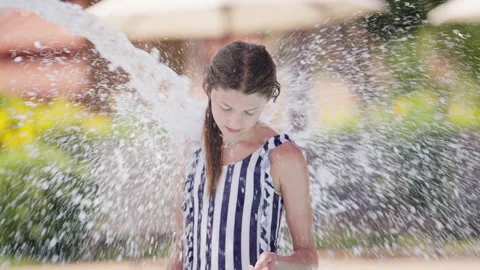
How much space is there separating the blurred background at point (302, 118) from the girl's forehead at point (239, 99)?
3044 mm

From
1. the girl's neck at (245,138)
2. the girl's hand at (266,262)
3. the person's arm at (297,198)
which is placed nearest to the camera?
the girl's hand at (266,262)

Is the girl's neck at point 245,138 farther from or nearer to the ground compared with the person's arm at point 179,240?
farther from the ground

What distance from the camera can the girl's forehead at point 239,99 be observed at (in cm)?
158

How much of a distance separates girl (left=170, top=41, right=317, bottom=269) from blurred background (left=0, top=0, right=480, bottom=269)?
2991 millimetres

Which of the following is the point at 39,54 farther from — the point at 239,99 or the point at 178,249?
the point at 239,99

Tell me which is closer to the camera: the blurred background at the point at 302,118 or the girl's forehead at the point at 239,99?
the girl's forehead at the point at 239,99

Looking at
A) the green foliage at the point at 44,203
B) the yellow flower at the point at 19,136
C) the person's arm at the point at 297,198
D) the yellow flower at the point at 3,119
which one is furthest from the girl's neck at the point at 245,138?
the yellow flower at the point at 3,119

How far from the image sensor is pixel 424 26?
18.7 feet

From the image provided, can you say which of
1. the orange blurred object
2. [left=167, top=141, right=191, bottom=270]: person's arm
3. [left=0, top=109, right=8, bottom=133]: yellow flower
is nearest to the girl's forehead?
[left=167, top=141, right=191, bottom=270]: person's arm

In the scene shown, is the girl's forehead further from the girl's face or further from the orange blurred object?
the orange blurred object

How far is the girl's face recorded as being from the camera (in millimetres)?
1576

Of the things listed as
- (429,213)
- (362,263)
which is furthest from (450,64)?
(362,263)

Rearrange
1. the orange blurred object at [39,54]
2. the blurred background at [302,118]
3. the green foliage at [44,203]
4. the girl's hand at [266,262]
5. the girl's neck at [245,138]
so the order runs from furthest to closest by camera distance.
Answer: the orange blurred object at [39,54], the blurred background at [302,118], the green foliage at [44,203], the girl's neck at [245,138], the girl's hand at [266,262]

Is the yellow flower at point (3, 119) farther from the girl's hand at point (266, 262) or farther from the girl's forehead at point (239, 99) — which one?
the girl's hand at point (266, 262)
